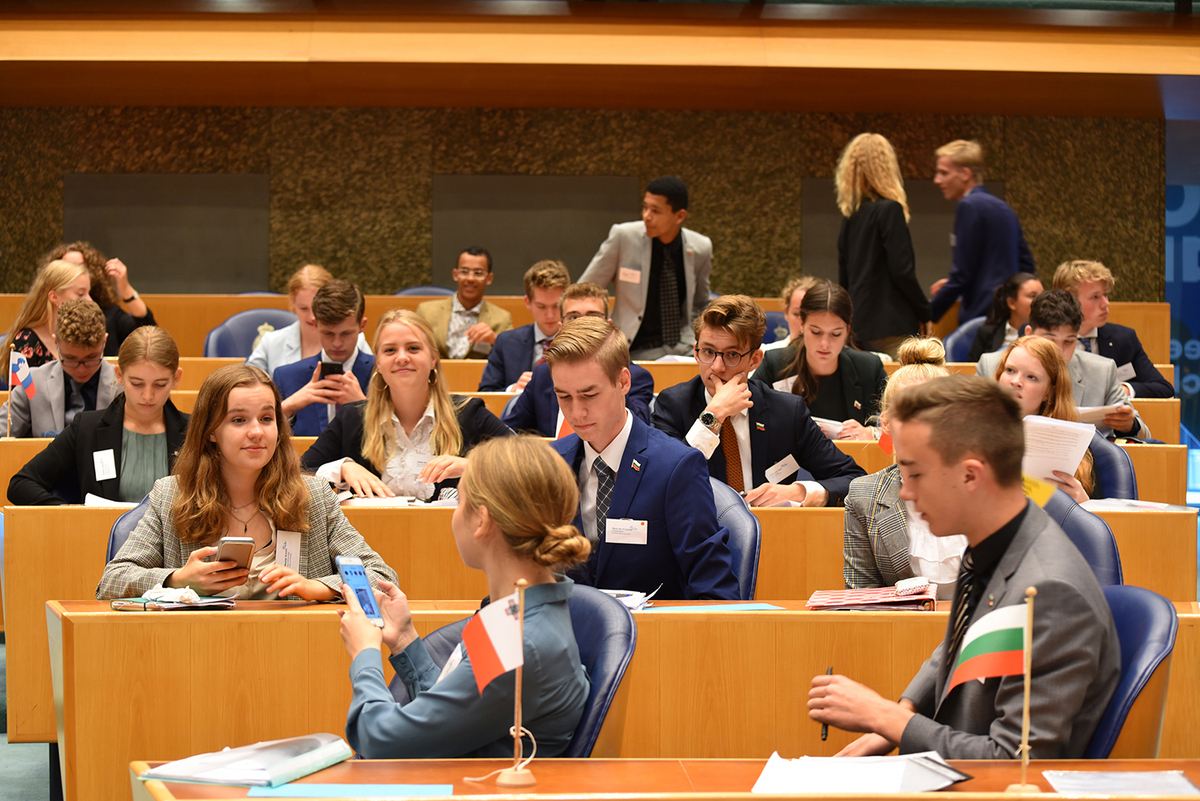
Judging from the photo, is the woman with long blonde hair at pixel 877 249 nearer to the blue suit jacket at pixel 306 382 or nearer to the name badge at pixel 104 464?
the blue suit jacket at pixel 306 382

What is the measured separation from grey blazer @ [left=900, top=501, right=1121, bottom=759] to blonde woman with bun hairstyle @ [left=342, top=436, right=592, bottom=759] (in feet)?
1.79

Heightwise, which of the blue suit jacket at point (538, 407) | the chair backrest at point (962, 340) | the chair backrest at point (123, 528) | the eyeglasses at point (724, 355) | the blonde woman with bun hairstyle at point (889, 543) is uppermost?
the chair backrest at point (962, 340)

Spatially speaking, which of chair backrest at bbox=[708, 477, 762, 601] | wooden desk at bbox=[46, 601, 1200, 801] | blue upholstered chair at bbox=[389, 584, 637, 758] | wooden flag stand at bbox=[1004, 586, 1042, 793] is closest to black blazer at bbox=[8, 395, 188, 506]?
wooden desk at bbox=[46, 601, 1200, 801]

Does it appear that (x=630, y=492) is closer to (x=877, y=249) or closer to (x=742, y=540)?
(x=742, y=540)

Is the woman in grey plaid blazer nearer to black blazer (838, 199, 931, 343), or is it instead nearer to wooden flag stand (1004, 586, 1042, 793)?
wooden flag stand (1004, 586, 1042, 793)

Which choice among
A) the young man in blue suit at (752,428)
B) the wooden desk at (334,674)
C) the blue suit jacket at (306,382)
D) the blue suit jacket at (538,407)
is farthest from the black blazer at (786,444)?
the blue suit jacket at (306,382)

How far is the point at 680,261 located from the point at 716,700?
3.55 metres

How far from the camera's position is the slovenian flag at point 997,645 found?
1.57m

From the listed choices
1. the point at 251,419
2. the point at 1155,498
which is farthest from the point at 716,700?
the point at 1155,498

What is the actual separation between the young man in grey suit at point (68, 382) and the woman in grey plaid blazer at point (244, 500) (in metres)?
1.84

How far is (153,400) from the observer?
11.9 ft

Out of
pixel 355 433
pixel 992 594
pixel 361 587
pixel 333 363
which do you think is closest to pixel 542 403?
pixel 355 433

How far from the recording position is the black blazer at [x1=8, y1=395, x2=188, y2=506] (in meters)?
3.58

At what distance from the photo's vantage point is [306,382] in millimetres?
4762
